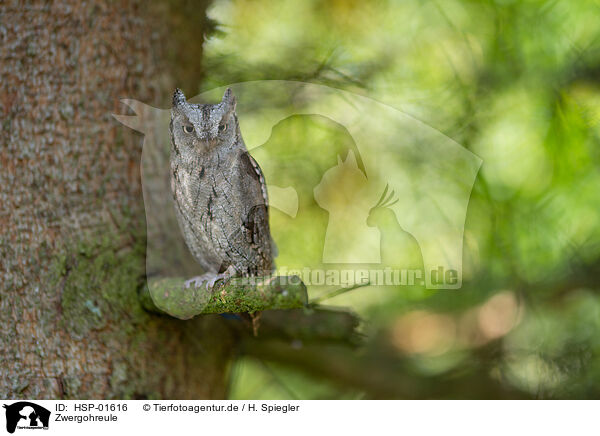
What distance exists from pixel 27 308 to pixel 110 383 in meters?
0.20

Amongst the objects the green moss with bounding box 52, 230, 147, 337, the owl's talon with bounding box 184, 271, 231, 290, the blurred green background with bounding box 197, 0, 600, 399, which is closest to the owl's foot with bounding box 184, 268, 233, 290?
the owl's talon with bounding box 184, 271, 231, 290

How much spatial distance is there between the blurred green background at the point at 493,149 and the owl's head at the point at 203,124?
0.32 metres

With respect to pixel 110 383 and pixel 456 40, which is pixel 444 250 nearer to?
pixel 456 40

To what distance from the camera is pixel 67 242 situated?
893 millimetres

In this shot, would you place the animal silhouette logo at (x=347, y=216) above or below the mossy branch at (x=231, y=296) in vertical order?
above

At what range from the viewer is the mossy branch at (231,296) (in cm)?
65
